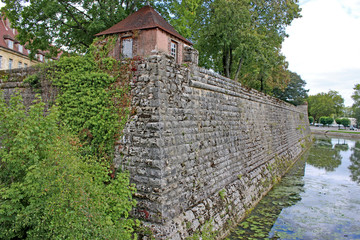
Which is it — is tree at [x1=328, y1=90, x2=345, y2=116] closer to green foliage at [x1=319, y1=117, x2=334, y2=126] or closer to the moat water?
green foliage at [x1=319, y1=117, x2=334, y2=126]

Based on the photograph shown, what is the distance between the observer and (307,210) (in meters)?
9.97

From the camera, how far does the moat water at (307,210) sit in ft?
26.0

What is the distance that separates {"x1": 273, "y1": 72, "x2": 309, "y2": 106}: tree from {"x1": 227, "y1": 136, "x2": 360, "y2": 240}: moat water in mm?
35176

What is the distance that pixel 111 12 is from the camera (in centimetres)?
1627

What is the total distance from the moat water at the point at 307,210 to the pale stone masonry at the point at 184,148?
0.57 metres

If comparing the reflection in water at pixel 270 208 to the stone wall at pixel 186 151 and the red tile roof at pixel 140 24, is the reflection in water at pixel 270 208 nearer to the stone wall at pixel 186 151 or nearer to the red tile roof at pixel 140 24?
the stone wall at pixel 186 151

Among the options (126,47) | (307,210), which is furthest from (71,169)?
(126,47)

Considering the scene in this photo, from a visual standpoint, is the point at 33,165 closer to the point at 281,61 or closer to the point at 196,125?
the point at 196,125

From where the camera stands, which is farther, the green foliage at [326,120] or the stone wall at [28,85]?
the green foliage at [326,120]

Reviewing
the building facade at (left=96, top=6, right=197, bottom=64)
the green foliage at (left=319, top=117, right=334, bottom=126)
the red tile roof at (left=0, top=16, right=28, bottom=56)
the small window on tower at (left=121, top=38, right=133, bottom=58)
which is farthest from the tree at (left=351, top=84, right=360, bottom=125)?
the red tile roof at (left=0, top=16, right=28, bottom=56)

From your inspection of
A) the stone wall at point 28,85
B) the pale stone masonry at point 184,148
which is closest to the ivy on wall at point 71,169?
the pale stone masonry at point 184,148

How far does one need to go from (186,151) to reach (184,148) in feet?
0.40

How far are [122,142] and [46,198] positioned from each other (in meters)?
1.98

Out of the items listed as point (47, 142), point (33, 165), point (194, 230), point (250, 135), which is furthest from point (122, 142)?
point (250, 135)
